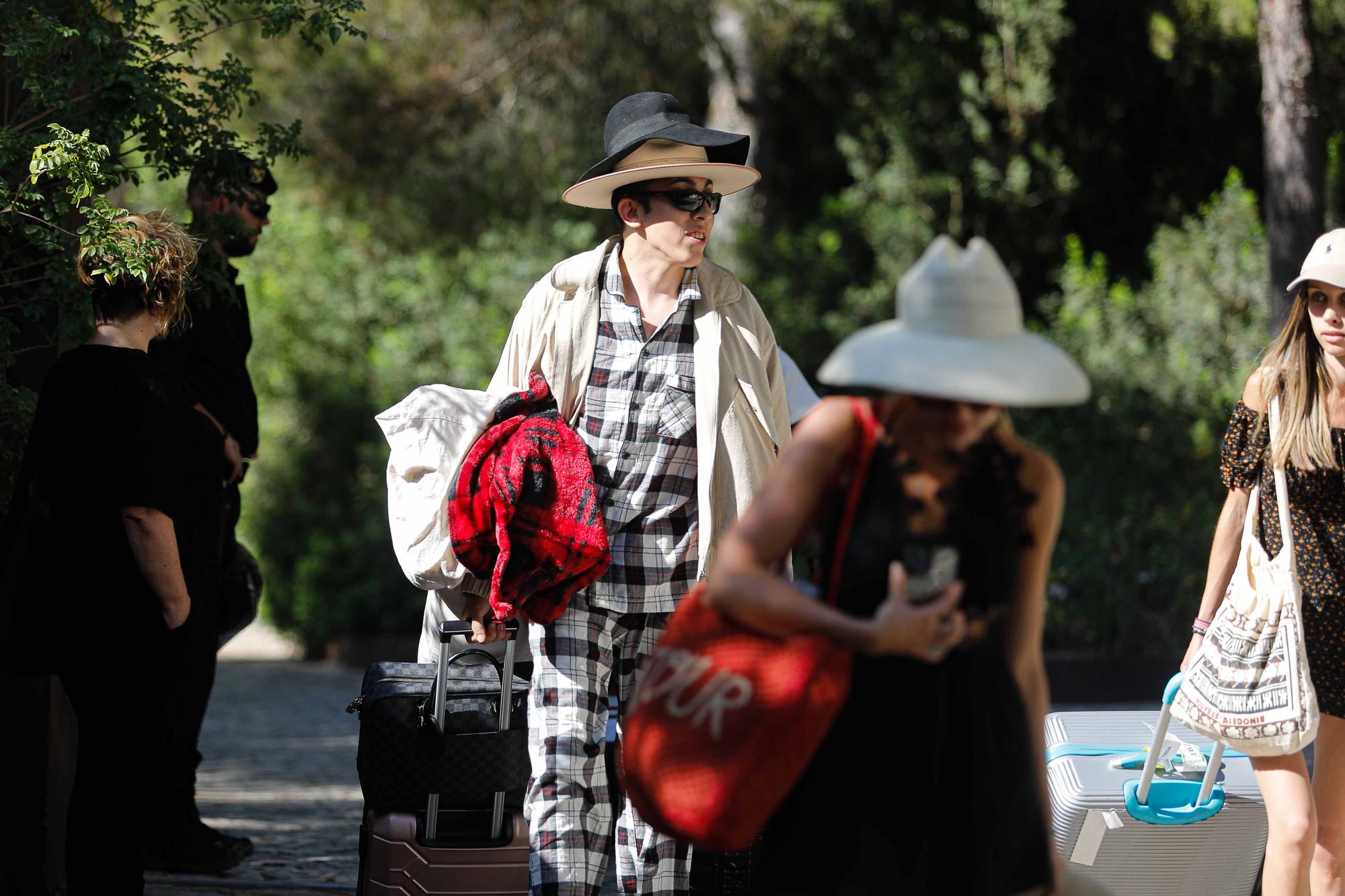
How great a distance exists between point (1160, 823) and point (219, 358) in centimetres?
323

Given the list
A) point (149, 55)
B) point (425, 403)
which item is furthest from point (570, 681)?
point (149, 55)

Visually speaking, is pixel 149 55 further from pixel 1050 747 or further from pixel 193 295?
pixel 1050 747

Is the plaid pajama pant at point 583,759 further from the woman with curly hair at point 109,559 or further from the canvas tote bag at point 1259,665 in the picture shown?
the canvas tote bag at point 1259,665

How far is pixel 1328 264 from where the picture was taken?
3.57m

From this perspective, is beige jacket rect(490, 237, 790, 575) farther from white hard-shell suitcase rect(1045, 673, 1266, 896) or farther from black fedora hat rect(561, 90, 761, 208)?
white hard-shell suitcase rect(1045, 673, 1266, 896)

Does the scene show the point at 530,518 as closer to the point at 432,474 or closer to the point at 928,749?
the point at 432,474

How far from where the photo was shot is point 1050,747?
4.15 meters

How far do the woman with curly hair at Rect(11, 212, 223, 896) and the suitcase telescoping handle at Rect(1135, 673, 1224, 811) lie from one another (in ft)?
8.04

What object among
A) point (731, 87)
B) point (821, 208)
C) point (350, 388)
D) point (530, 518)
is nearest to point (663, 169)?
point (530, 518)

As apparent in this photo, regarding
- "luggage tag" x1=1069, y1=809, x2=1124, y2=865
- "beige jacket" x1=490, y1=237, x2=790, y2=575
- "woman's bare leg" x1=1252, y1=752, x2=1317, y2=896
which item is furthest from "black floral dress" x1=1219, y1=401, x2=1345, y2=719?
"beige jacket" x1=490, y1=237, x2=790, y2=575

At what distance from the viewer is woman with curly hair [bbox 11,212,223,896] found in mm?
3484

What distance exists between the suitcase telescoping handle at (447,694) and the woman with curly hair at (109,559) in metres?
0.63

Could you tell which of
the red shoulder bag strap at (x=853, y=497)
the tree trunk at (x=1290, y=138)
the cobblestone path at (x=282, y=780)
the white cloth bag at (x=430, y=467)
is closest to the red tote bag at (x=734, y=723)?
the red shoulder bag strap at (x=853, y=497)

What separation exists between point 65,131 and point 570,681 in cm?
184
